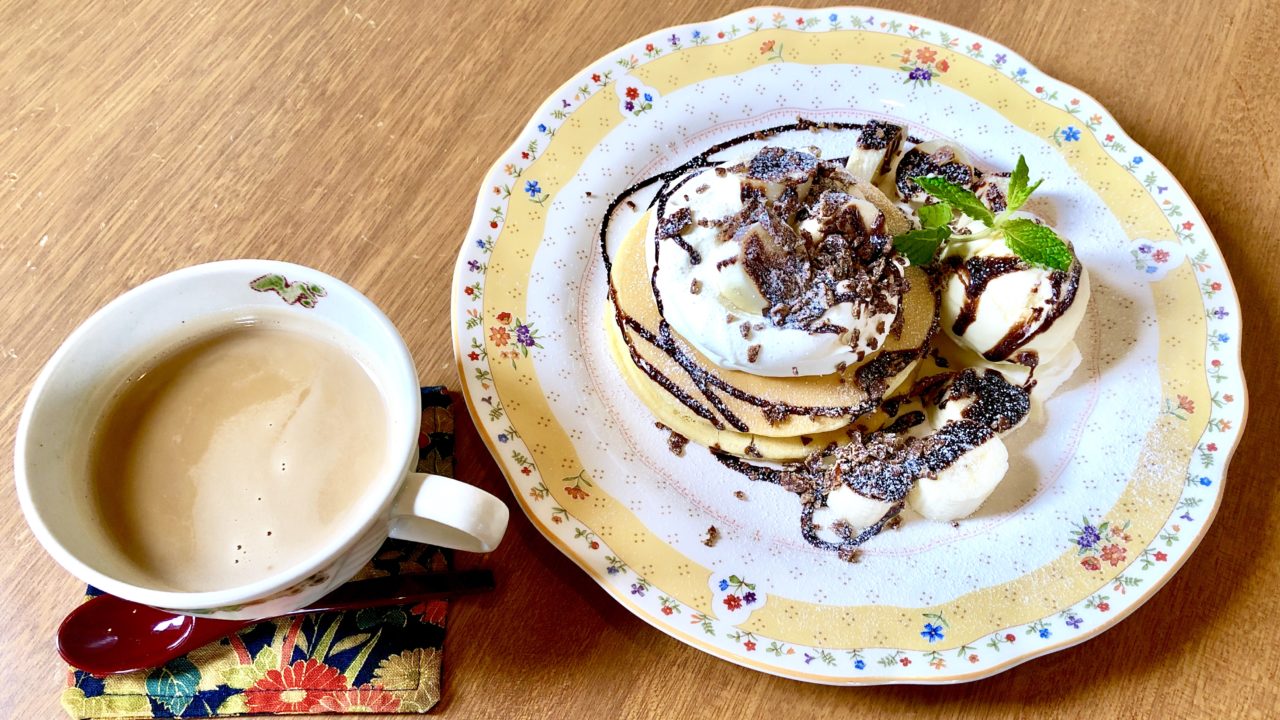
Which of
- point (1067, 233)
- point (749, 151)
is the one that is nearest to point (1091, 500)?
point (1067, 233)

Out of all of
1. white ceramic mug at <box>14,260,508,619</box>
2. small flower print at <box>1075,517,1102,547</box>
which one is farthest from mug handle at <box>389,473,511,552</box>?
small flower print at <box>1075,517,1102,547</box>

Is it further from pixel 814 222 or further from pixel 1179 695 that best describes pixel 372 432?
pixel 1179 695

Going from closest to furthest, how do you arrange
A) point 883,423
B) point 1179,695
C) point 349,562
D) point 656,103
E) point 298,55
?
point 349,562, point 1179,695, point 883,423, point 656,103, point 298,55

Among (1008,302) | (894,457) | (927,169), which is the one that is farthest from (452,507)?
(927,169)

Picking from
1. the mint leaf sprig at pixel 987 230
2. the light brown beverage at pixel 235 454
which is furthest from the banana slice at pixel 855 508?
the light brown beverage at pixel 235 454

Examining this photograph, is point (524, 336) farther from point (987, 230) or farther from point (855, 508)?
point (987, 230)

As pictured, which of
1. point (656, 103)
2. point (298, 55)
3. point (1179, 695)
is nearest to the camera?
point (1179, 695)

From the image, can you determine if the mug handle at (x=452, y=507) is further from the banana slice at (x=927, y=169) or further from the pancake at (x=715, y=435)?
the banana slice at (x=927, y=169)
